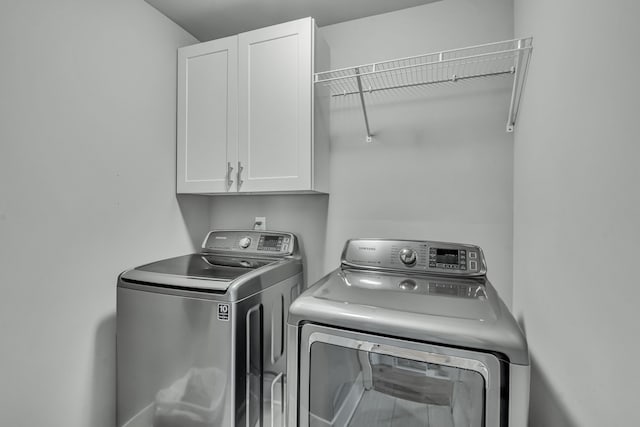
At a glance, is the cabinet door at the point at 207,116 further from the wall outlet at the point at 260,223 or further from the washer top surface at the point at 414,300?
the washer top surface at the point at 414,300

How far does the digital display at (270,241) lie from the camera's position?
1.84 meters

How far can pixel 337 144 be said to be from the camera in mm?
1844

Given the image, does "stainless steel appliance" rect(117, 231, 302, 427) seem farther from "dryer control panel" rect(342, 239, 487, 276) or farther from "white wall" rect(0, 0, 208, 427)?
"dryer control panel" rect(342, 239, 487, 276)

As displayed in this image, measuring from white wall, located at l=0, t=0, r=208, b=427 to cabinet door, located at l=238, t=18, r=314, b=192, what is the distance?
0.55m

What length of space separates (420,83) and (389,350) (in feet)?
4.50

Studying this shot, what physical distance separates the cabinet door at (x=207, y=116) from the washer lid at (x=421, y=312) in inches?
39.5

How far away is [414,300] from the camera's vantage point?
999 millimetres

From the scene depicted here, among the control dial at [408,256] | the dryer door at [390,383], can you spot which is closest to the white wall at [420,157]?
the control dial at [408,256]

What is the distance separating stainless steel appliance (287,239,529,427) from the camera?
2.54ft

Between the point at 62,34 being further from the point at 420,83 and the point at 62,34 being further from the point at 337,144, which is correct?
the point at 420,83

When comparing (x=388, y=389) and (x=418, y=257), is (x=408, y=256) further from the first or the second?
(x=388, y=389)

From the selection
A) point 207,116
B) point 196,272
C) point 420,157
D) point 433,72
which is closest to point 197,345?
point 196,272

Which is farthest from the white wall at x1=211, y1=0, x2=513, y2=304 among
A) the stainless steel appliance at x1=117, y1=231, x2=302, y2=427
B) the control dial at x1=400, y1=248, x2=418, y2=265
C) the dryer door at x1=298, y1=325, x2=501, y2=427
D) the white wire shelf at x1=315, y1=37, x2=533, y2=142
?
the dryer door at x1=298, y1=325, x2=501, y2=427

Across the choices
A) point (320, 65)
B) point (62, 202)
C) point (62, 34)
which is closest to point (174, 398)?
point (62, 202)
